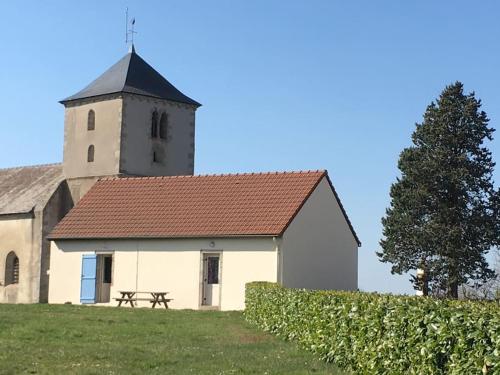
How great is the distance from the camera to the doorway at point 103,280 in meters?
36.8

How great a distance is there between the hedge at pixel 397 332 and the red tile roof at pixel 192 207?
13.9 meters

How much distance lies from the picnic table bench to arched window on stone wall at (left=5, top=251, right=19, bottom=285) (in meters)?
12.7

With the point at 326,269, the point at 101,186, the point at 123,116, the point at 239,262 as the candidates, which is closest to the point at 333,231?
the point at 326,269

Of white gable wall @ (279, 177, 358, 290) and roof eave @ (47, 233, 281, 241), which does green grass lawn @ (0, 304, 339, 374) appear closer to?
roof eave @ (47, 233, 281, 241)

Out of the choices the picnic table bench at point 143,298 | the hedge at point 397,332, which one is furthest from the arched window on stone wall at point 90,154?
the hedge at point 397,332

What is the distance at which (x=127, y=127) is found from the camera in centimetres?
4666

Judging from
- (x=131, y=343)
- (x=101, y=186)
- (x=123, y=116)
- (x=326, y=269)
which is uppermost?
(x=123, y=116)

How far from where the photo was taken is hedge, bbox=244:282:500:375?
10.4 metres

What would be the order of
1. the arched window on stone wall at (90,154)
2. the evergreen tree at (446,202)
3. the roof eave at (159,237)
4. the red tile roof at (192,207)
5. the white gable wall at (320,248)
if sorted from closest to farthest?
the roof eave at (159,237)
the white gable wall at (320,248)
the red tile roof at (192,207)
the evergreen tree at (446,202)
the arched window on stone wall at (90,154)

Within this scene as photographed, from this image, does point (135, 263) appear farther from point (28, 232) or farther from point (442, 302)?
point (442, 302)

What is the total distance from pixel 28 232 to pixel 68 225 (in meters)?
7.96

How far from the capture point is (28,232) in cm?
4534

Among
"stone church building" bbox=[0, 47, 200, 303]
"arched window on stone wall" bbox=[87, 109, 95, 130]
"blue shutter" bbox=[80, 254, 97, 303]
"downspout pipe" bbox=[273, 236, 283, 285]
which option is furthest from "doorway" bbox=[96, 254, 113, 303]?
"arched window on stone wall" bbox=[87, 109, 95, 130]

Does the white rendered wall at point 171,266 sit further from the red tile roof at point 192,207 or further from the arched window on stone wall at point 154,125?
the arched window on stone wall at point 154,125
